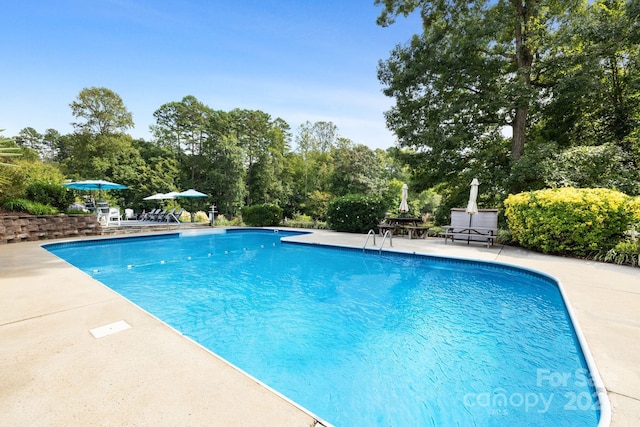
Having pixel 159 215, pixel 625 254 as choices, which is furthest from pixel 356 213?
pixel 159 215

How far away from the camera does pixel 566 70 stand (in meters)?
9.55

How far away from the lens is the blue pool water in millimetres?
2127

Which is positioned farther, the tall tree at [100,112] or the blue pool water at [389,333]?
the tall tree at [100,112]

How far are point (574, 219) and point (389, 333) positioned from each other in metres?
6.22

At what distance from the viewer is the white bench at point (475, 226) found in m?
8.32

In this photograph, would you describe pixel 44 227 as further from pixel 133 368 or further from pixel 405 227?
pixel 405 227

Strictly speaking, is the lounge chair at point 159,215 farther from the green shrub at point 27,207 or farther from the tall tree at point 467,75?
the tall tree at point 467,75

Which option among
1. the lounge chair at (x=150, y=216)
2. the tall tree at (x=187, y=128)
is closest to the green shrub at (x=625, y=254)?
the lounge chair at (x=150, y=216)

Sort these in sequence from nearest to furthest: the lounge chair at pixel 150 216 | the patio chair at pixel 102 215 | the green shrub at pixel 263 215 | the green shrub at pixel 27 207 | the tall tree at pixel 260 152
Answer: the green shrub at pixel 27 207, the patio chair at pixel 102 215, the green shrub at pixel 263 215, the lounge chair at pixel 150 216, the tall tree at pixel 260 152

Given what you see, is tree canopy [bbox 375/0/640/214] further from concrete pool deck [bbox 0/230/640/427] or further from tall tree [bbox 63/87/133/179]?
tall tree [bbox 63/87/133/179]

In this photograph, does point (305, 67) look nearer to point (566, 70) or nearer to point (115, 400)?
point (566, 70)

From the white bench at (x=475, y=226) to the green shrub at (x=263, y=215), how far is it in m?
9.00

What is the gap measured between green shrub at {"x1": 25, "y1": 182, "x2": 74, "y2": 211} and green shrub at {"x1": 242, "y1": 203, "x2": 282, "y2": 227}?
7417 millimetres

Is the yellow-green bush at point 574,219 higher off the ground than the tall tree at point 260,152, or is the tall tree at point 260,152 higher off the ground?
the tall tree at point 260,152
